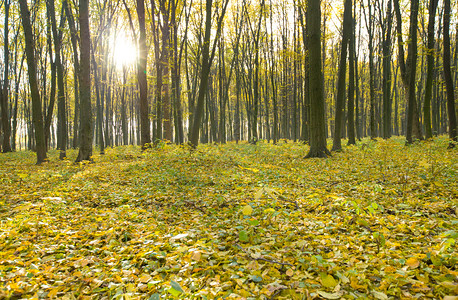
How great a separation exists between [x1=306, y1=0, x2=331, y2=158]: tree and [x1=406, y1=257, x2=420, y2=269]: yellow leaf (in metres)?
6.38

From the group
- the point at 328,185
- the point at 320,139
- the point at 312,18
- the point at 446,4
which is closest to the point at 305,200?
the point at 328,185

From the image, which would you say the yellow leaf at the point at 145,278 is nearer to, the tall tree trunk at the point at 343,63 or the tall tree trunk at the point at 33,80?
the tall tree trunk at the point at 343,63

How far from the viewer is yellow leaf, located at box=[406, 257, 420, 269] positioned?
6.09ft

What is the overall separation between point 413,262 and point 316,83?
7006 millimetres

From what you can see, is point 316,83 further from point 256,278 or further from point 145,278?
point 145,278

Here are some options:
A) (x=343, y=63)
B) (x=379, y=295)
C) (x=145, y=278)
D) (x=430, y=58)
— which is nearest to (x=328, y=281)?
(x=379, y=295)

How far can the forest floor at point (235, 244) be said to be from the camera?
1793 millimetres

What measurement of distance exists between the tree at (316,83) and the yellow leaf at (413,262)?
251 inches

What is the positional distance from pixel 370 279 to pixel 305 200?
6.65 feet

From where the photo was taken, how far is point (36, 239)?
2686 millimetres

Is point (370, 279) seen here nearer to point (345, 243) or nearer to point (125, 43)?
point (345, 243)

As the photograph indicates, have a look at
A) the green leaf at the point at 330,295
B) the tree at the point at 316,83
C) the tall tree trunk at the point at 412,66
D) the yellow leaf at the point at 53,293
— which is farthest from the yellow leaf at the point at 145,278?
the tall tree trunk at the point at 412,66

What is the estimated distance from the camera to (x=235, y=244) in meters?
2.53

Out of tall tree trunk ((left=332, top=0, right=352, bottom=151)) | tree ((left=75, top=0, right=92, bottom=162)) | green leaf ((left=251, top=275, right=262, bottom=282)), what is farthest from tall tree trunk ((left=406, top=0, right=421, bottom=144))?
tree ((left=75, top=0, right=92, bottom=162))
